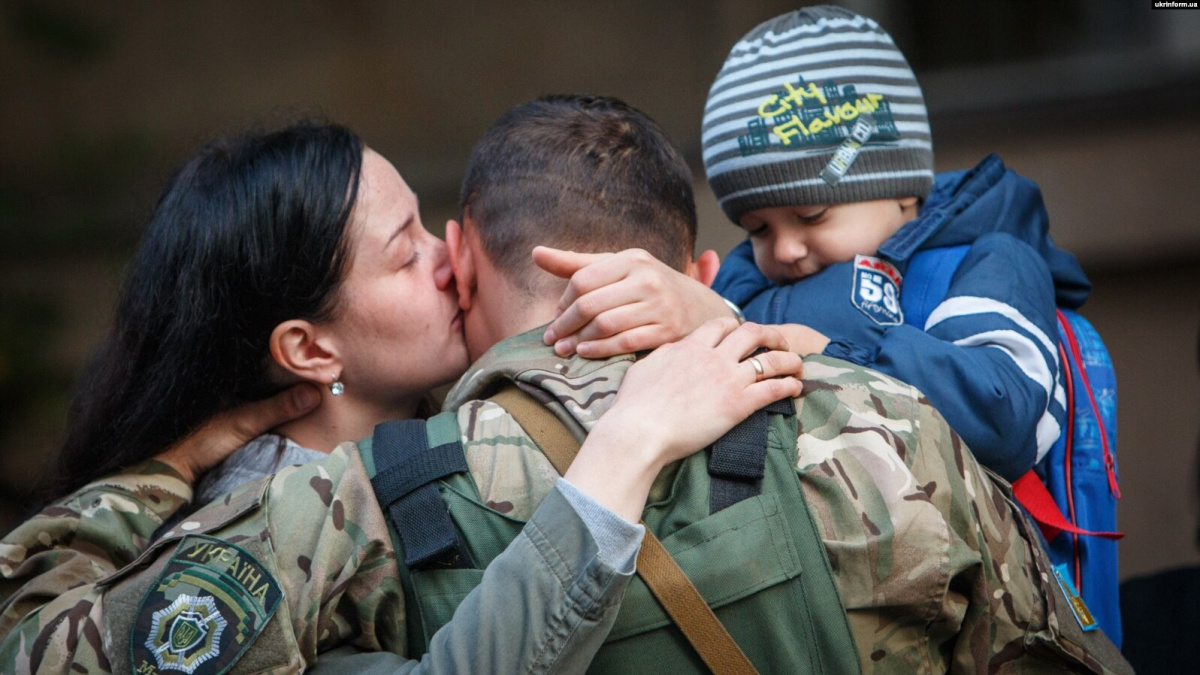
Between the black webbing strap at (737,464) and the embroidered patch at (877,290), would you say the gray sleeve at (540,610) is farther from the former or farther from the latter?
the embroidered patch at (877,290)

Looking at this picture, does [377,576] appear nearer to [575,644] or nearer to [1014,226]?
[575,644]

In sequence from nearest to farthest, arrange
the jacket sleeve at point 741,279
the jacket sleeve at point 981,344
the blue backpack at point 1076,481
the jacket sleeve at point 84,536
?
the jacket sleeve at point 84,536, the jacket sleeve at point 981,344, the blue backpack at point 1076,481, the jacket sleeve at point 741,279

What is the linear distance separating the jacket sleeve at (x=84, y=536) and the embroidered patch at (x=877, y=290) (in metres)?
1.41

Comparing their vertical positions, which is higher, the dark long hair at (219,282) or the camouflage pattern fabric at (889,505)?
the dark long hair at (219,282)

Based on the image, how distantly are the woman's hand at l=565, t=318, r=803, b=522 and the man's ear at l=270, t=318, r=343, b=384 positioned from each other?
74cm

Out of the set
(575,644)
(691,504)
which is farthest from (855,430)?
(575,644)

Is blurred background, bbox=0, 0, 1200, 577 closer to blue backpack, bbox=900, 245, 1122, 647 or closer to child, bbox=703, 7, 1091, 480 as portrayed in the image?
child, bbox=703, 7, 1091, 480

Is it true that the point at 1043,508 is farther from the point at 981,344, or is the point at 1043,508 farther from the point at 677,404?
the point at 677,404

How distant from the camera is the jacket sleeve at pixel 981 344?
203 centimetres

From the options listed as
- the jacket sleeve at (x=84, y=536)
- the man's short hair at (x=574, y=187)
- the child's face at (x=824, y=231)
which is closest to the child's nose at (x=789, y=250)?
the child's face at (x=824, y=231)

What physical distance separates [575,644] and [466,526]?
240 millimetres

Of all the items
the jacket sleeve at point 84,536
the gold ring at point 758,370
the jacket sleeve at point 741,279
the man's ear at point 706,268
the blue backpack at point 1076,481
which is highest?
the gold ring at point 758,370

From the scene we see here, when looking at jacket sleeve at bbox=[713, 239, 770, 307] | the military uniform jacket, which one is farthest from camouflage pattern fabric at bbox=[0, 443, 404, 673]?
jacket sleeve at bbox=[713, 239, 770, 307]

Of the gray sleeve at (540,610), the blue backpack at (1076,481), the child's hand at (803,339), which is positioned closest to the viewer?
the gray sleeve at (540,610)
